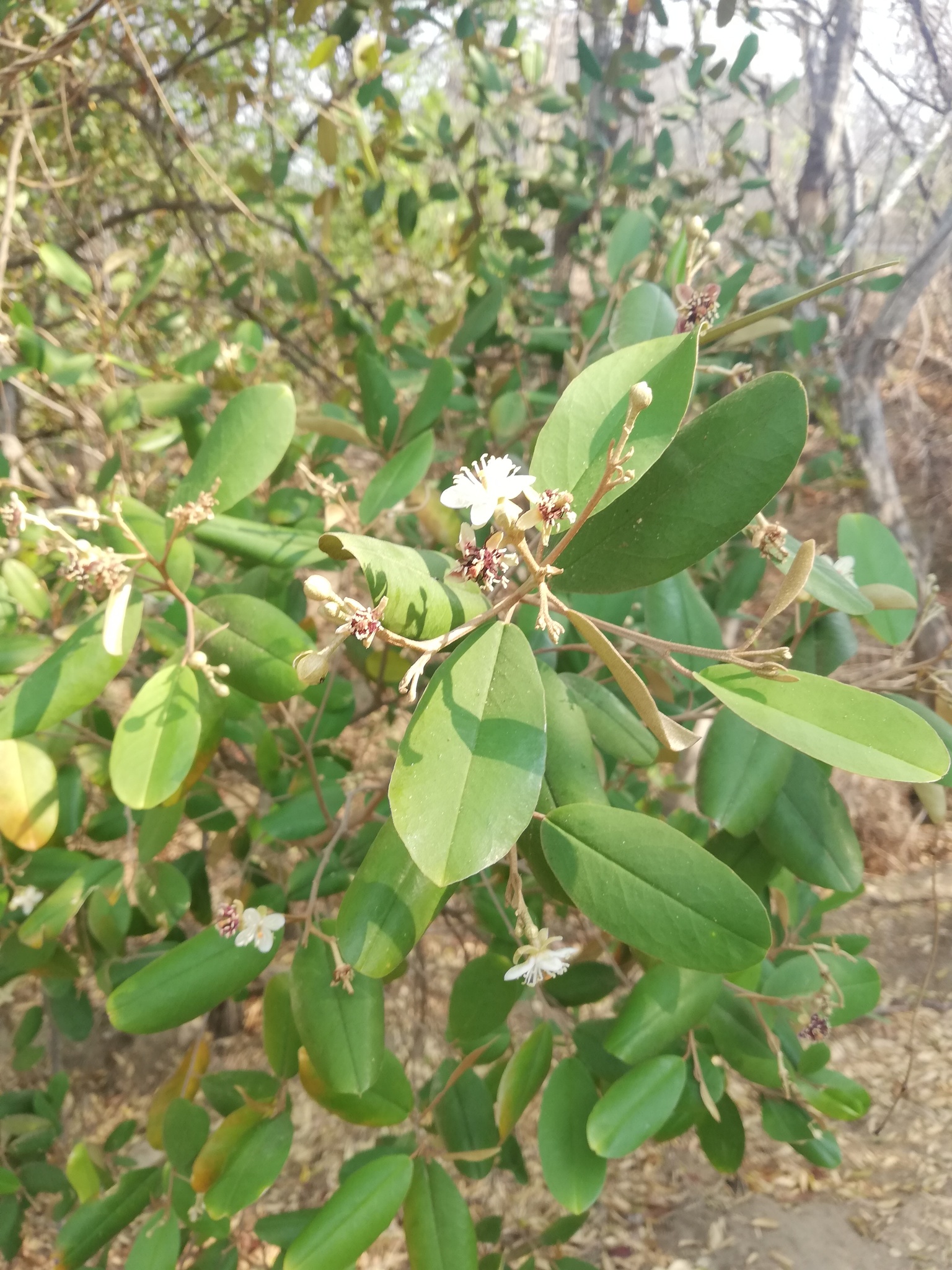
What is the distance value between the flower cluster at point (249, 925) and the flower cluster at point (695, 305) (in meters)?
0.64

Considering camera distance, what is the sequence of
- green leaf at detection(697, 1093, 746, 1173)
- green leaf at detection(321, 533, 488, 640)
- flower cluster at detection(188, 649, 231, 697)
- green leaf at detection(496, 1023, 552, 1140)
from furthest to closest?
1. green leaf at detection(697, 1093, 746, 1173)
2. green leaf at detection(496, 1023, 552, 1140)
3. flower cluster at detection(188, 649, 231, 697)
4. green leaf at detection(321, 533, 488, 640)

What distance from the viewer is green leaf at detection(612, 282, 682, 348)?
0.72 meters

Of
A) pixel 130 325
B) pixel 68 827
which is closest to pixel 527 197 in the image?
pixel 130 325

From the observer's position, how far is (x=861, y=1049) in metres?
1.92

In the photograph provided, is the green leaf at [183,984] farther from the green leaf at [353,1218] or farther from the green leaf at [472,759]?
the green leaf at [472,759]

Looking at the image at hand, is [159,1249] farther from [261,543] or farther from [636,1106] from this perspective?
[261,543]

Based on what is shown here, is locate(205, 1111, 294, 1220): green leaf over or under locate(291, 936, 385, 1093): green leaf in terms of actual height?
under

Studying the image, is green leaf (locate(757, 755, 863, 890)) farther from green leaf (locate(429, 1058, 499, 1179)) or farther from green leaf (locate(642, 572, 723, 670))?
green leaf (locate(429, 1058, 499, 1179))

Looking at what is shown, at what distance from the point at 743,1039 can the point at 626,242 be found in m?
1.07

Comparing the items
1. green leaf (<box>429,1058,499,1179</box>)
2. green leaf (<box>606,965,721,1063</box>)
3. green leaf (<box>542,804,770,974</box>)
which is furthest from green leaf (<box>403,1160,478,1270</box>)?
green leaf (<box>542,804,770,974</box>)

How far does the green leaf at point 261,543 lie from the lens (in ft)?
2.56

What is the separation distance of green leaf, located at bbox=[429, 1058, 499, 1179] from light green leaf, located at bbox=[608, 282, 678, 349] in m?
0.87

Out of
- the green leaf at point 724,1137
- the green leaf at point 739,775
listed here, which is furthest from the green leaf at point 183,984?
the green leaf at point 724,1137

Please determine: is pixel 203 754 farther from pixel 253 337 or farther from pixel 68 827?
pixel 253 337
